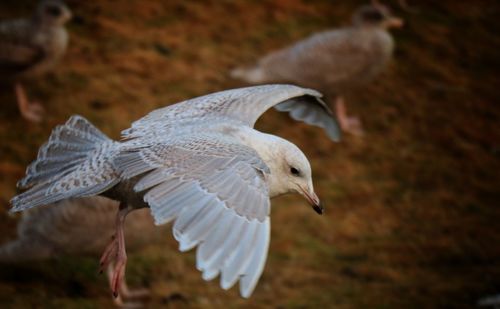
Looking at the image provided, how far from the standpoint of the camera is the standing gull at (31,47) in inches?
313

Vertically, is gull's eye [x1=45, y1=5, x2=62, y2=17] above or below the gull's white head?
below

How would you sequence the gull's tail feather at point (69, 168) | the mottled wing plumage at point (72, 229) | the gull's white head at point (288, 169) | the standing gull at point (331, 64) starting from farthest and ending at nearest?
the standing gull at point (331, 64) → the mottled wing plumage at point (72, 229) → the gull's white head at point (288, 169) → the gull's tail feather at point (69, 168)

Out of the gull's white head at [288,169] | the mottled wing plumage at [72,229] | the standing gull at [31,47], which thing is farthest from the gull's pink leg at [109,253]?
the standing gull at [31,47]

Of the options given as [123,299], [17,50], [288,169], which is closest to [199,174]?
[288,169]

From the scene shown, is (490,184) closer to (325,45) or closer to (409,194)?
(409,194)

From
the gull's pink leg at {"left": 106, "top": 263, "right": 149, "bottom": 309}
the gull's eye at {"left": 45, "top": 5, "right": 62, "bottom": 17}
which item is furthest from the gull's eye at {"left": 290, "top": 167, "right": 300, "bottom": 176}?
the gull's eye at {"left": 45, "top": 5, "right": 62, "bottom": 17}

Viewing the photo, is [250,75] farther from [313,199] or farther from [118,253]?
[118,253]

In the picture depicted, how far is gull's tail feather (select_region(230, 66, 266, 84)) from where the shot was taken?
893 cm

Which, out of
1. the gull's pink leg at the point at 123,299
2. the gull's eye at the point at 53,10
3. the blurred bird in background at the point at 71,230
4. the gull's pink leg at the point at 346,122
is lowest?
the gull's pink leg at the point at 346,122

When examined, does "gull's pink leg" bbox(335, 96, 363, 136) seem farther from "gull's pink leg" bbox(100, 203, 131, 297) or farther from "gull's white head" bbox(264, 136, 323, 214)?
"gull's pink leg" bbox(100, 203, 131, 297)

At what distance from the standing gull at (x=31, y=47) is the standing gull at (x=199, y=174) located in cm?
287

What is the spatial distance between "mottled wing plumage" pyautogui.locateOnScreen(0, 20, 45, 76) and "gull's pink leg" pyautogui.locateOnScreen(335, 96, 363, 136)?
105 inches

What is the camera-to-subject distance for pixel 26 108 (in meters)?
8.17

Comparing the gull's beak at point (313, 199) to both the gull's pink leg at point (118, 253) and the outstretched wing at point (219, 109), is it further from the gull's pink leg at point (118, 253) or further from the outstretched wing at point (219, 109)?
the gull's pink leg at point (118, 253)
